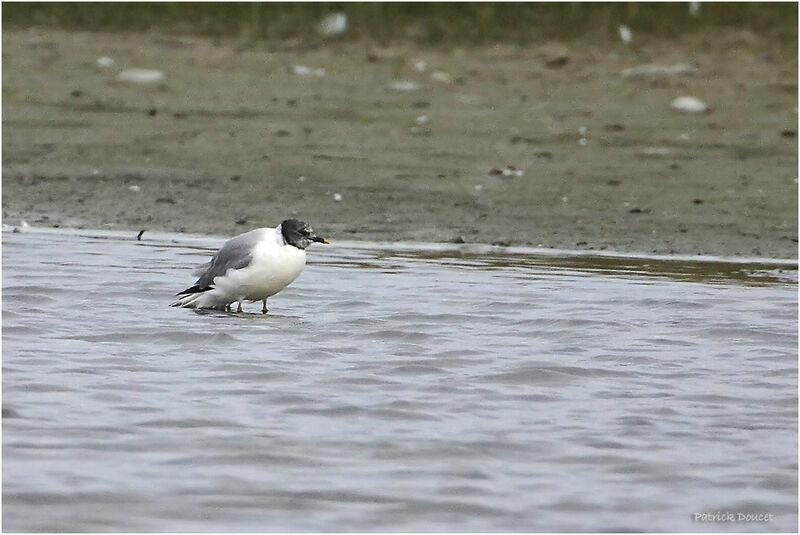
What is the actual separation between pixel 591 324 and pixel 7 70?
8367mm

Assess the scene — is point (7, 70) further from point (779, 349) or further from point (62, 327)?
point (779, 349)

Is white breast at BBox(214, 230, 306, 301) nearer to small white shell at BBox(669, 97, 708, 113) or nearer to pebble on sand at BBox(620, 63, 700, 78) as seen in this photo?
small white shell at BBox(669, 97, 708, 113)

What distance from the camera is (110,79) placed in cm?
1423

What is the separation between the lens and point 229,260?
7.83m

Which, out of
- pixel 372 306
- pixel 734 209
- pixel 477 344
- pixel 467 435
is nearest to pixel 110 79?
pixel 734 209

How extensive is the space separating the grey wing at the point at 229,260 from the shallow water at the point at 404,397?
7.4 inches

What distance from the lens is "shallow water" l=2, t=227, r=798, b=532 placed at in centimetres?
456

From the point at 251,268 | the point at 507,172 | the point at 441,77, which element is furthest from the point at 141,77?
the point at 251,268

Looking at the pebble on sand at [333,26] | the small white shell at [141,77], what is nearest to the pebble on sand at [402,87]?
the pebble on sand at [333,26]

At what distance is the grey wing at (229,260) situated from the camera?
7.79 metres

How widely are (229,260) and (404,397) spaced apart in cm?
216

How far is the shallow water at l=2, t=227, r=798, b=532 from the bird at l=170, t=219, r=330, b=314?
109 mm

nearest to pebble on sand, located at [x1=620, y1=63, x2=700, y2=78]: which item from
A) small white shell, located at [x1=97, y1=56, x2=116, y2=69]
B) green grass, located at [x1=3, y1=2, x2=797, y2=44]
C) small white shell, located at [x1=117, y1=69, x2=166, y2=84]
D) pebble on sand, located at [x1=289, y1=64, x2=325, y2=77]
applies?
green grass, located at [x1=3, y1=2, x2=797, y2=44]

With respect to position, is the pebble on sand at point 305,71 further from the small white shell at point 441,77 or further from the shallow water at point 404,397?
the shallow water at point 404,397
